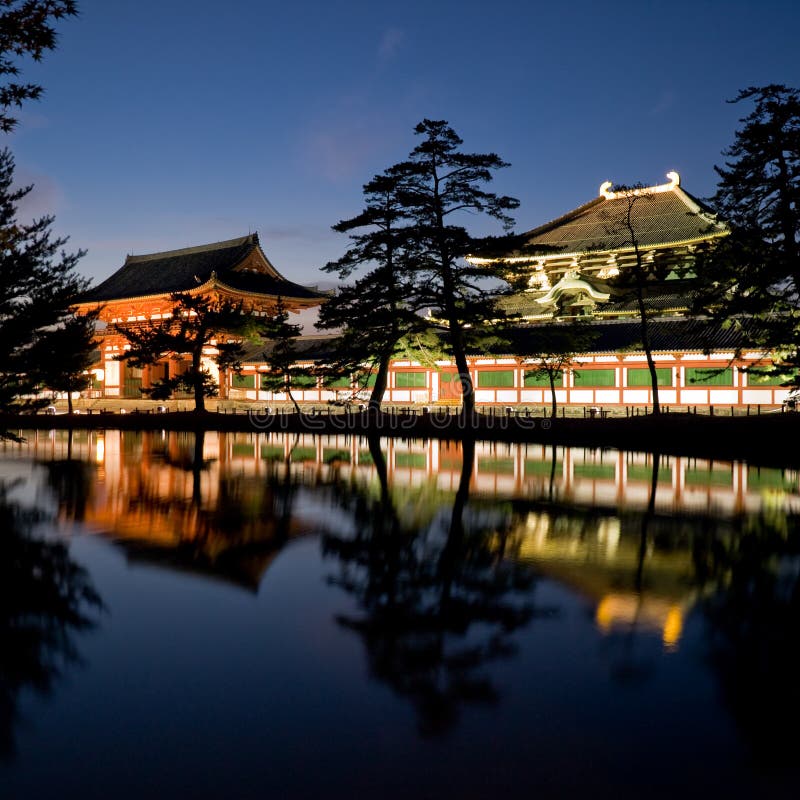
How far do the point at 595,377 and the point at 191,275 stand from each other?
113 feet

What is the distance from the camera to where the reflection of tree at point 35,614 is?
5230 millimetres

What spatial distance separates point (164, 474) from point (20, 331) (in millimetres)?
4698

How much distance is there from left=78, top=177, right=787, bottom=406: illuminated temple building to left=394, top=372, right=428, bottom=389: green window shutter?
2.5 inches

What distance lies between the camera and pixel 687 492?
47.3ft

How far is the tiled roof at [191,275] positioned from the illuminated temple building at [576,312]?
0.13 meters

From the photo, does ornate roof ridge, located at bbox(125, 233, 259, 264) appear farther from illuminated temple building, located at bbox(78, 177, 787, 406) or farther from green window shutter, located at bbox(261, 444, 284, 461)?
green window shutter, located at bbox(261, 444, 284, 461)

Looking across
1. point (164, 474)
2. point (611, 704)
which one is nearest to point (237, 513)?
point (164, 474)

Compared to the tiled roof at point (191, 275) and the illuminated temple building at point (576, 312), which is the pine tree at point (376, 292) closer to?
the illuminated temple building at point (576, 312)

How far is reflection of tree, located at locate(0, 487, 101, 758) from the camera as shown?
523 centimetres

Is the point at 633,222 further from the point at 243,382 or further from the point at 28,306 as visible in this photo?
the point at 28,306

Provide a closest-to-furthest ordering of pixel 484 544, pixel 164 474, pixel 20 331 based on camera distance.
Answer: pixel 484 544 → pixel 20 331 → pixel 164 474

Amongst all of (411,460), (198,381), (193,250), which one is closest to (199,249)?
(193,250)

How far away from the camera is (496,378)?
134ft

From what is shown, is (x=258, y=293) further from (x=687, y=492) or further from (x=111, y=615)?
(x=111, y=615)
